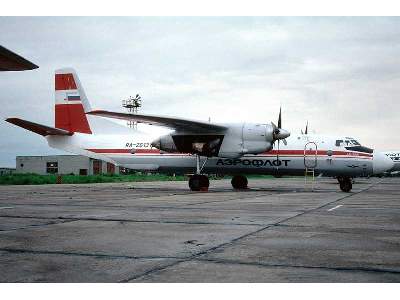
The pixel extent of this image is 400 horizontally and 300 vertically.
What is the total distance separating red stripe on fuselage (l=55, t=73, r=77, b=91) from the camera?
102 ft

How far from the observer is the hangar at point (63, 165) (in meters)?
92.8

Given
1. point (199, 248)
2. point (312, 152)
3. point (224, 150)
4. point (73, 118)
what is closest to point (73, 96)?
point (73, 118)

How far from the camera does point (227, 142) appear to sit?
1015 inches

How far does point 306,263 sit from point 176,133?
21328 millimetres

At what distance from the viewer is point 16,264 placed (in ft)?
18.9

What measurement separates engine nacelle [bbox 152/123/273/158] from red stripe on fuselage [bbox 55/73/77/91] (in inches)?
330

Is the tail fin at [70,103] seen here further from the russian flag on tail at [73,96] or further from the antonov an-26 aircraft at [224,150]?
the antonov an-26 aircraft at [224,150]

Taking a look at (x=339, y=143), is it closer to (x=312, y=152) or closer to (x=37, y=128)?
(x=312, y=152)

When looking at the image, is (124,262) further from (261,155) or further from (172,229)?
(261,155)

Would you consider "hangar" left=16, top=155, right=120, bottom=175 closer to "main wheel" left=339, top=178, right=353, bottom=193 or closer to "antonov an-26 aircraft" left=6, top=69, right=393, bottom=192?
"antonov an-26 aircraft" left=6, top=69, right=393, bottom=192

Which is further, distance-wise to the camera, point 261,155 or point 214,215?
point 261,155

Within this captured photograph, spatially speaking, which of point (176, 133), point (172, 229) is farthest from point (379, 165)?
point (172, 229)

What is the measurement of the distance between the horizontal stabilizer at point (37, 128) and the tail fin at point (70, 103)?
89cm

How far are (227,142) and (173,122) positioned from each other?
3337 millimetres
